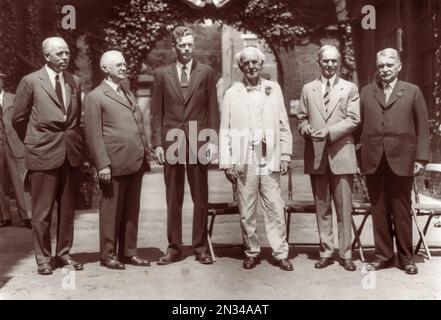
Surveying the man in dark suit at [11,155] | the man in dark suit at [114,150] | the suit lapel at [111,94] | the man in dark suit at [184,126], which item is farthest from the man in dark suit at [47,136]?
the man in dark suit at [11,155]

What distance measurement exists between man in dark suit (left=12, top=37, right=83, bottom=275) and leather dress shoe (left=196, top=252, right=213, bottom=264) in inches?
45.2

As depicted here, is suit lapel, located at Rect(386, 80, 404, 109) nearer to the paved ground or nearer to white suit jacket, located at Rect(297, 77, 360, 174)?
white suit jacket, located at Rect(297, 77, 360, 174)

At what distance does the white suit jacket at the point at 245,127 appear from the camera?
618 cm

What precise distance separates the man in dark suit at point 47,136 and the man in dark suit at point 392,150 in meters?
2.69

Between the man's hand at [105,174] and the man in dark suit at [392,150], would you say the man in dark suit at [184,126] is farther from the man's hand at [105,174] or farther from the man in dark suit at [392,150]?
the man in dark suit at [392,150]

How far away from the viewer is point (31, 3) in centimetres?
1290

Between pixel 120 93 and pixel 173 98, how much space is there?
505 mm

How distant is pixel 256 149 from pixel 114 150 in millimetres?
1299

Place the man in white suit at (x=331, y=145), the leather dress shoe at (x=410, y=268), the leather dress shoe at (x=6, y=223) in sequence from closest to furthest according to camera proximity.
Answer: the leather dress shoe at (x=410, y=268) < the man in white suit at (x=331, y=145) < the leather dress shoe at (x=6, y=223)

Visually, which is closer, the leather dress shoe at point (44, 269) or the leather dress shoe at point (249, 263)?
the leather dress shoe at point (44, 269)

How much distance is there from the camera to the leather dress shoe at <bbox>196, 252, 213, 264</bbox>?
649cm

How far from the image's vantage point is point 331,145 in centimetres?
623
